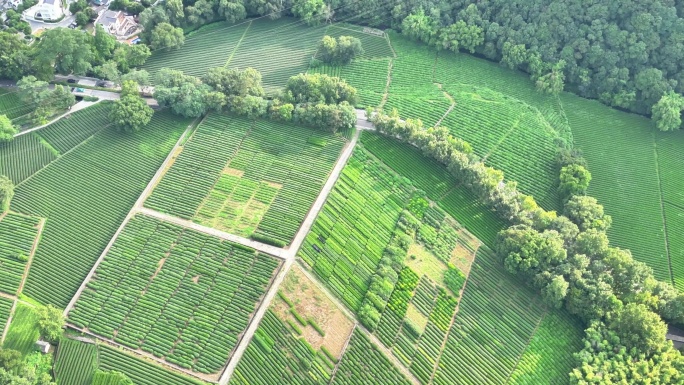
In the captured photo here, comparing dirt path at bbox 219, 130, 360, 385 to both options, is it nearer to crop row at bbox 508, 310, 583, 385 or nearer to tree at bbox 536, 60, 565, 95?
crop row at bbox 508, 310, 583, 385

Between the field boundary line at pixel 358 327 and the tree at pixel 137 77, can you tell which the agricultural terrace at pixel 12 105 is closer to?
the tree at pixel 137 77

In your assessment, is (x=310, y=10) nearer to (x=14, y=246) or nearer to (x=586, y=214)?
(x=586, y=214)

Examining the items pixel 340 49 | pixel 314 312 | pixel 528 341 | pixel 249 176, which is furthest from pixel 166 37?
pixel 528 341

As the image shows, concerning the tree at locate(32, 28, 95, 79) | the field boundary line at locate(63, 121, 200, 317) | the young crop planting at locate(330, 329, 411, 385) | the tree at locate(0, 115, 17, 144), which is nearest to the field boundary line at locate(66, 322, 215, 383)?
the field boundary line at locate(63, 121, 200, 317)

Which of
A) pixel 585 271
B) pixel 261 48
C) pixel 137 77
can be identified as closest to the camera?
pixel 585 271

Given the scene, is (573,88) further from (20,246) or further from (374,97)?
(20,246)

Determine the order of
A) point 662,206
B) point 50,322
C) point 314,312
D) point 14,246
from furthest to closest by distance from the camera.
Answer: point 662,206 < point 14,246 < point 314,312 < point 50,322
